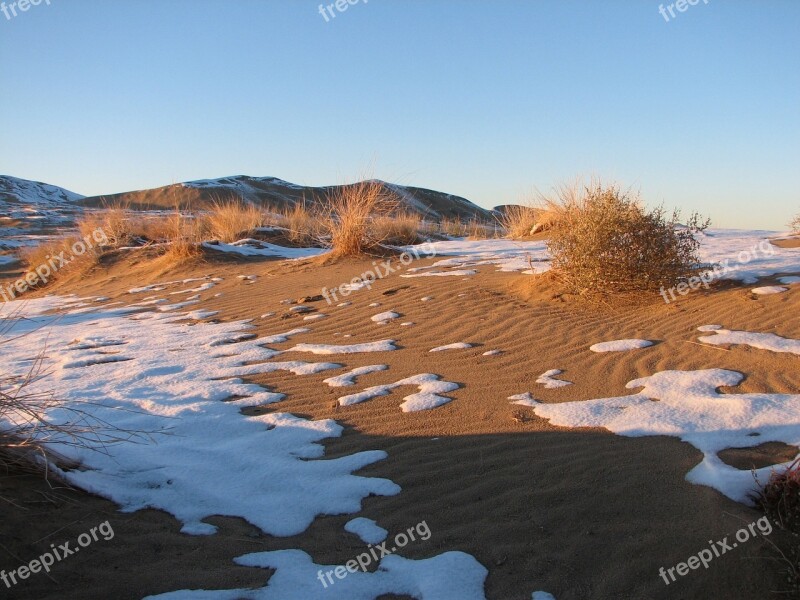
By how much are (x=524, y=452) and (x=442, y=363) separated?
1911 millimetres

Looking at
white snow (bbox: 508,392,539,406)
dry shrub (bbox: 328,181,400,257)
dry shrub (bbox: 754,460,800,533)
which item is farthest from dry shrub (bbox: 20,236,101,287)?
dry shrub (bbox: 754,460,800,533)

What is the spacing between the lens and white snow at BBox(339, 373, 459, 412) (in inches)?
176

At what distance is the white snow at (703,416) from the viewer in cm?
310

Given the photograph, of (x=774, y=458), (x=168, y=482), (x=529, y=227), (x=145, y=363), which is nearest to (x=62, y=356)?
(x=145, y=363)

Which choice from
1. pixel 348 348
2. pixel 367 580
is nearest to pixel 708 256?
pixel 348 348

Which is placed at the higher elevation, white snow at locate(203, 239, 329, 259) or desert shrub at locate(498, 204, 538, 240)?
desert shrub at locate(498, 204, 538, 240)

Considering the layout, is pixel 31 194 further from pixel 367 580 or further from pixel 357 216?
pixel 367 580

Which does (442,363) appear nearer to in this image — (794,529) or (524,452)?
(524,452)

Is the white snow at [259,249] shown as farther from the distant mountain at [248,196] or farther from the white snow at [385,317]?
the distant mountain at [248,196]

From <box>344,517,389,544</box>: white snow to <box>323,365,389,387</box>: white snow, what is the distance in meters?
2.03

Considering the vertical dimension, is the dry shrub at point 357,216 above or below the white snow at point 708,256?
above

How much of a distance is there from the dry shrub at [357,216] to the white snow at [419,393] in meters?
6.14

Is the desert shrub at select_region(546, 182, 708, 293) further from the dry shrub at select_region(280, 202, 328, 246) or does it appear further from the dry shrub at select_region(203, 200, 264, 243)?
the dry shrub at select_region(203, 200, 264, 243)

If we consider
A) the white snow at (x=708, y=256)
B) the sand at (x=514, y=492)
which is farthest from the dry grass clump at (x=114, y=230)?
the sand at (x=514, y=492)
